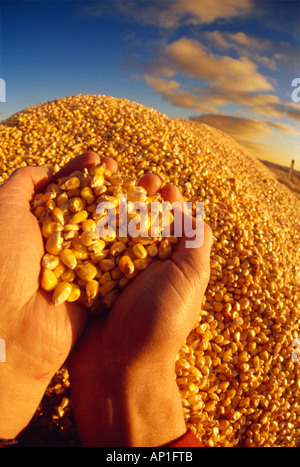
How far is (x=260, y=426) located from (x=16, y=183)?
2238 mm

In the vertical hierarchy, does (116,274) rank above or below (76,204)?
below

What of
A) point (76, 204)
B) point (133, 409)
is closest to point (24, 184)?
point (76, 204)

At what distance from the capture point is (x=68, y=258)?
1.48 m

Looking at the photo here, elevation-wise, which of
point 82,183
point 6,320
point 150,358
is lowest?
point 150,358

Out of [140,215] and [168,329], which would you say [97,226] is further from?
[168,329]

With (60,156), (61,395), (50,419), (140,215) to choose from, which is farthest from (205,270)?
(60,156)

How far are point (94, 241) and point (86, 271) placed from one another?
16 centimetres

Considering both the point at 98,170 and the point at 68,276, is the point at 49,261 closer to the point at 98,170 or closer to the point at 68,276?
the point at 68,276

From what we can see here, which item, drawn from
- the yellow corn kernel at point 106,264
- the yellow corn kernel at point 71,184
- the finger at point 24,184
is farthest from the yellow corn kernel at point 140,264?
the finger at point 24,184

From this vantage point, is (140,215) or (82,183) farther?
(82,183)

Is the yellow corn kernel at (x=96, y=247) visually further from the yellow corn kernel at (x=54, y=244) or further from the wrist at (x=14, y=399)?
the wrist at (x=14, y=399)

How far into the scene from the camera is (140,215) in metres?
1.63

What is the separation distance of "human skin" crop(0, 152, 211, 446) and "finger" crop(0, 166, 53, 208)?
0.12 metres

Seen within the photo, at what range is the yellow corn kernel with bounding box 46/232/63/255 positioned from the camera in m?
1.51
